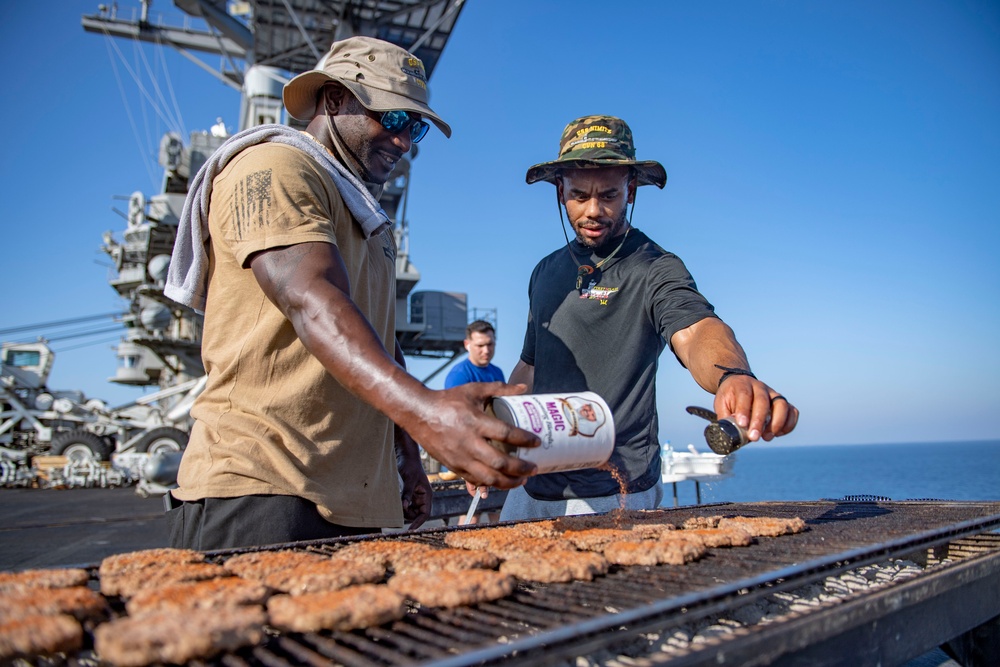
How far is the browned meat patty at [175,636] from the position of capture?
1.07 m

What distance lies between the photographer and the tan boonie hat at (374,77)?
2.42m

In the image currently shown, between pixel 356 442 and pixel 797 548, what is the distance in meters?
1.46

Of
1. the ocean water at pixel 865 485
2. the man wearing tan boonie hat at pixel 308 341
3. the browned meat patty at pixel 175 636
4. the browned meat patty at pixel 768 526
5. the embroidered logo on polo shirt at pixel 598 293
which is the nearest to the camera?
the browned meat patty at pixel 175 636

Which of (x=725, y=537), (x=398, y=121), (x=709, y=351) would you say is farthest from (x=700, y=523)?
(x=398, y=121)

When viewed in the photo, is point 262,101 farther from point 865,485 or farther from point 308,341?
point 865,485

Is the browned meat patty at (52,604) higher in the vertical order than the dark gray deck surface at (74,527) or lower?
higher

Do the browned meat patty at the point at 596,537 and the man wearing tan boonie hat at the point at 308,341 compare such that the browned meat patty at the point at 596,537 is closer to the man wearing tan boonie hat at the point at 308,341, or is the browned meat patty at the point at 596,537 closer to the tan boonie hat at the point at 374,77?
the man wearing tan boonie hat at the point at 308,341

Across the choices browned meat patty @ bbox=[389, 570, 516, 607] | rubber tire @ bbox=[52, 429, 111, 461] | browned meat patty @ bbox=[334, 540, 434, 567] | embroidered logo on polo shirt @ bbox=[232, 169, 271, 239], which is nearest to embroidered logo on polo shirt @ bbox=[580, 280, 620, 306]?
browned meat patty @ bbox=[334, 540, 434, 567]

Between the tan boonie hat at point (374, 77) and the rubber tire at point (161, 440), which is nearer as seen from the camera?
the tan boonie hat at point (374, 77)

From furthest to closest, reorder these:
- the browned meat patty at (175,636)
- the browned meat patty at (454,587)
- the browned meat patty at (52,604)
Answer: the browned meat patty at (454,587) < the browned meat patty at (52,604) < the browned meat patty at (175,636)

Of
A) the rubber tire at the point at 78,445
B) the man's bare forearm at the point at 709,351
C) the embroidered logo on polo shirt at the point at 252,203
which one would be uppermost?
the embroidered logo on polo shirt at the point at 252,203

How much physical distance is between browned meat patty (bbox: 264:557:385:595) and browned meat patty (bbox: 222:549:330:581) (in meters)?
0.05

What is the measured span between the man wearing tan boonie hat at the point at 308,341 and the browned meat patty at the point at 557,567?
0.34 meters

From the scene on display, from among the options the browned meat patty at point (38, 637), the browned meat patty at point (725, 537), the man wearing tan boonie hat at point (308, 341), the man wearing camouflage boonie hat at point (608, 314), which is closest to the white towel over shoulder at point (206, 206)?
the man wearing tan boonie hat at point (308, 341)
